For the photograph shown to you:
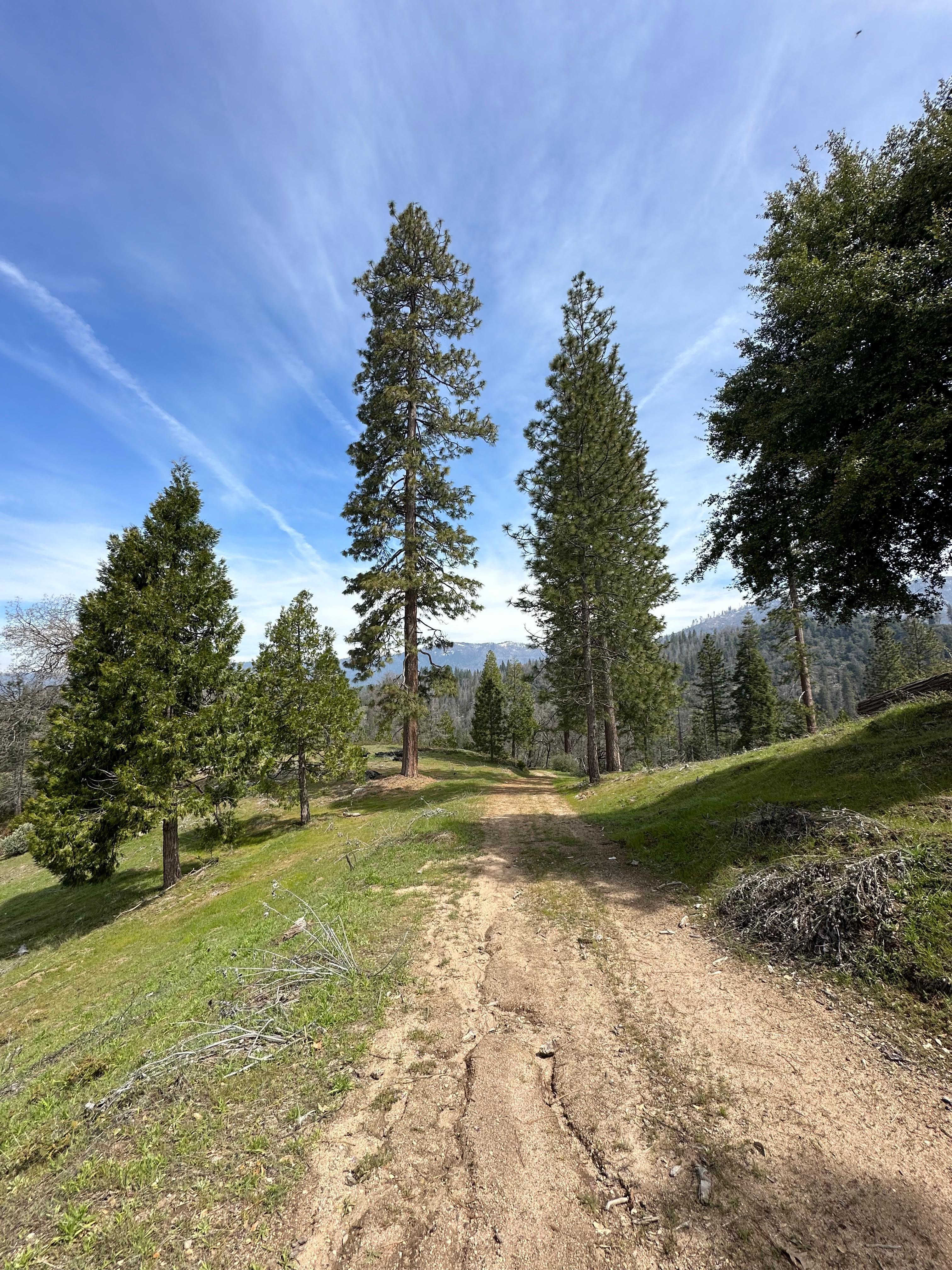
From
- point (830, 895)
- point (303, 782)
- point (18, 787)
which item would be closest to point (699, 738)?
point (303, 782)

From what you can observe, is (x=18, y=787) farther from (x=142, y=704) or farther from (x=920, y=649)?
(x=920, y=649)

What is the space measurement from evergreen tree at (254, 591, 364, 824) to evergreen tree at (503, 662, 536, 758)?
2866 cm

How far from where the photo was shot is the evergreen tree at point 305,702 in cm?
1758

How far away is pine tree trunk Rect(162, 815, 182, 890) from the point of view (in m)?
14.8

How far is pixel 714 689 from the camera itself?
158 ft

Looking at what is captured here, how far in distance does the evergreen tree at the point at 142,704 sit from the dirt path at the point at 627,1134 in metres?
11.2

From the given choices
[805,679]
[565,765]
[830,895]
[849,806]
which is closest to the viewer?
[830,895]

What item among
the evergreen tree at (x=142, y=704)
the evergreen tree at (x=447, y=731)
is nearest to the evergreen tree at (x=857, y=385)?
the evergreen tree at (x=142, y=704)

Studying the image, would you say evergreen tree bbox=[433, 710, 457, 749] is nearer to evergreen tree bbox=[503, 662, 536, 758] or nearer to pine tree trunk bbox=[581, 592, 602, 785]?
evergreen tree bbox=[503, 662, 536, 758]

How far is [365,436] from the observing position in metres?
21.7

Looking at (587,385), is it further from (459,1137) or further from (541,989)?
(459,1137)

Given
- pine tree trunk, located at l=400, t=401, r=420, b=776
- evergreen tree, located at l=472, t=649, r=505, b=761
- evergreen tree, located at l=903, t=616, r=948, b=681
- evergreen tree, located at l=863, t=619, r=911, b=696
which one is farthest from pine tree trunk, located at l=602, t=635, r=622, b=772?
evergreen tree, located at l=903, t=616, r=948, b=681

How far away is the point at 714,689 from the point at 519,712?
20091 mm

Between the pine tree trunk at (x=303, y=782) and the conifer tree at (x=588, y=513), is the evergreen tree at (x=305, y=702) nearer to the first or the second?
the pine tree trunk at (x=303, y=782)
